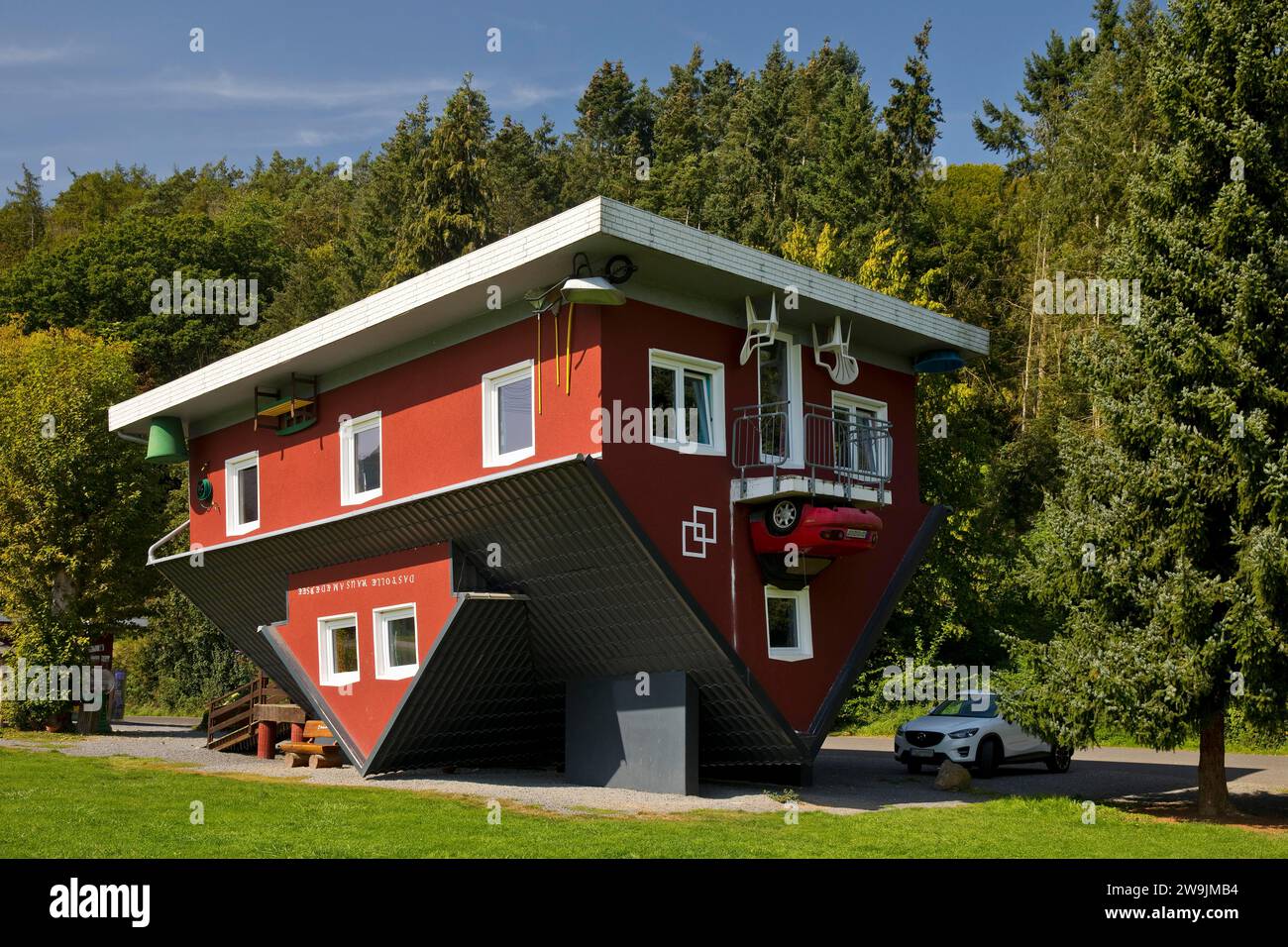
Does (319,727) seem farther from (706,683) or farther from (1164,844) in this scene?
(1164,844)

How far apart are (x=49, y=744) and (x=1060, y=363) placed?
32.5m

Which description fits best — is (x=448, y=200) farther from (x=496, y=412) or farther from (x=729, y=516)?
(x=729, y=516)

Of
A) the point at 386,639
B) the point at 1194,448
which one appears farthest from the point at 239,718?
the point at 1194,448

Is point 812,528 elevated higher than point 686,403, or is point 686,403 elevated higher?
point 686,403

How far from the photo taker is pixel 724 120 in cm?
7844

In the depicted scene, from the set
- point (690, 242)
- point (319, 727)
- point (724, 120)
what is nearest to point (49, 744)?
point (319, 727)

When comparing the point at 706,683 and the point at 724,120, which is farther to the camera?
the point at 724,120

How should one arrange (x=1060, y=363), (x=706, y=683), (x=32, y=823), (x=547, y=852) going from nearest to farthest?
(x=547, y=852)
(x=32, y=823)
(x=706, y=683)
(x=1060, y=363)

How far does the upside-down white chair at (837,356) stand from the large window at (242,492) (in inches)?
444

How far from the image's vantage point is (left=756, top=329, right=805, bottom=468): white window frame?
2078 centimetres

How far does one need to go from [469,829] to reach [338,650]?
9584mm

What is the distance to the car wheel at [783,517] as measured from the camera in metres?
19.8

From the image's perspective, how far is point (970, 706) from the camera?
85.3ft
